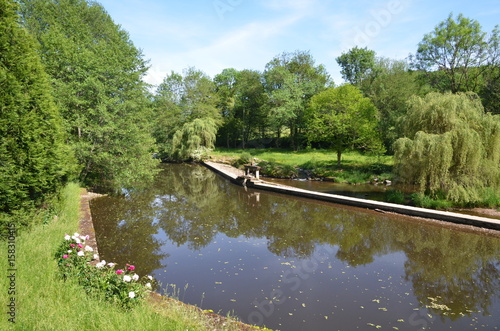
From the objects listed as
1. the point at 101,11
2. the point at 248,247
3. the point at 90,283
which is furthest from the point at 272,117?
the point at 90,283

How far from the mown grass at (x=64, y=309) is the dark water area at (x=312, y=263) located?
1.57 m

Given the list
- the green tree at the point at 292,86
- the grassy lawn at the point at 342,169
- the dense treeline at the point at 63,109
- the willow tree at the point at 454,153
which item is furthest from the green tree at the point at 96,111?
the green tree at the point at 292,86

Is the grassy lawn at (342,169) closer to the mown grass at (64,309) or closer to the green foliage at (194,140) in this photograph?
the green foliage at (194,140)

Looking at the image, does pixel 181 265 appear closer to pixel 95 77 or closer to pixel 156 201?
pixel 156 201

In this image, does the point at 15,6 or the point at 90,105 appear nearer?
the point at 15,6

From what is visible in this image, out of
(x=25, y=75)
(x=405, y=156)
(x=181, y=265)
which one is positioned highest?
(x=25, y=75)

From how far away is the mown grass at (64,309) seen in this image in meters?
3.67

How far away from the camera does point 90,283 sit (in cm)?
469

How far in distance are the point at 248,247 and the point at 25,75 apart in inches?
294

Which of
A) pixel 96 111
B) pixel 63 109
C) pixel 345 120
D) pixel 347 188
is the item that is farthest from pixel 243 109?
pixel 63 109

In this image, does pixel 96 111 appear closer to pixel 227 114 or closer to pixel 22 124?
pixel 22 124

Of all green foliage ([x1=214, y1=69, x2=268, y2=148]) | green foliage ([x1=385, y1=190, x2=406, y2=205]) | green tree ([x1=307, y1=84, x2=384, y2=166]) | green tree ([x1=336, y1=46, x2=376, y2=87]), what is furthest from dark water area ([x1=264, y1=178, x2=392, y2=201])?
green tree ([x1=336, y1=46, x2=376, y2=87])

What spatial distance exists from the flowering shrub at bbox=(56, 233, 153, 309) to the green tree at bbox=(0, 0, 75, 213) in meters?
2.16

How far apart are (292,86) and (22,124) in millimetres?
32432
